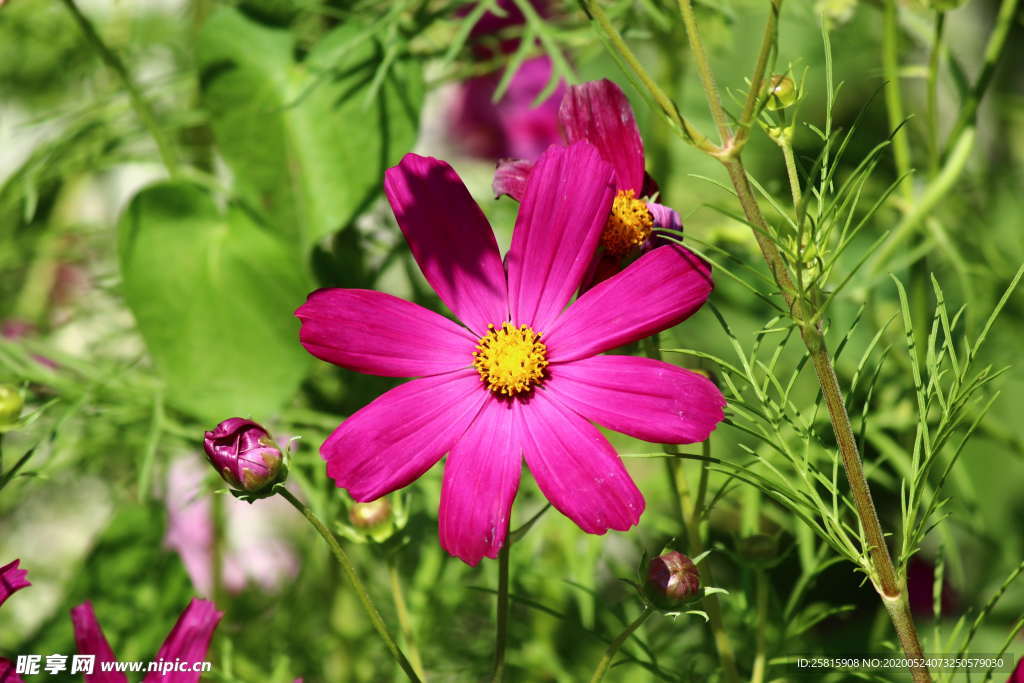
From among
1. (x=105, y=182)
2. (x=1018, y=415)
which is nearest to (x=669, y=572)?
(x=1018, y=415)

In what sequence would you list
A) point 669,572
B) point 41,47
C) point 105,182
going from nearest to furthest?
point 669,572, point 41,47, point 105,182

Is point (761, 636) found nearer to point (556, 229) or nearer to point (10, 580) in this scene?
point (556, 229)

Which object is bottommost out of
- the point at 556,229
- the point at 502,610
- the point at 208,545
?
the point at 208,545

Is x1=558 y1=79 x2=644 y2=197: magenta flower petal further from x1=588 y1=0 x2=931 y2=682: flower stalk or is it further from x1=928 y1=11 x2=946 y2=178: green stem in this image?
x1=928 y1=11 x2=946 y2=178: green stem

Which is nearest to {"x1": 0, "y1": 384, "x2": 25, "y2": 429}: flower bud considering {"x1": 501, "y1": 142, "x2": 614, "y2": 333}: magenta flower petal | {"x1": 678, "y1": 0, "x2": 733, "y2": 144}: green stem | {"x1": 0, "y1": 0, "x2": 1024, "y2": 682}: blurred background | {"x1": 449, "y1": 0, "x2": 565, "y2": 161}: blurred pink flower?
{"x1": 0, "y1": 0, "x2": 1024, "y2": 682}: blurred background

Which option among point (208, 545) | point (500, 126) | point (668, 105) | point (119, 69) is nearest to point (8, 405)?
point (119, 69)

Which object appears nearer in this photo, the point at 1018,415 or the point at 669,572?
the point at 669,572

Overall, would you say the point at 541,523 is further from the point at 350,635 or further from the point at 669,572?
the point at 669,572
